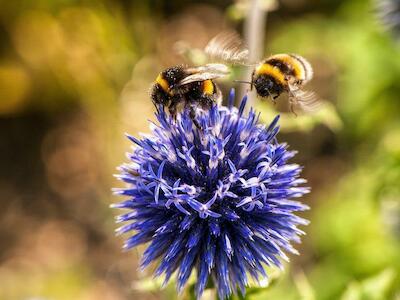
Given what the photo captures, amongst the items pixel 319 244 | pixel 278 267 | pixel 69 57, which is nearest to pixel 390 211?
pixel 319 244

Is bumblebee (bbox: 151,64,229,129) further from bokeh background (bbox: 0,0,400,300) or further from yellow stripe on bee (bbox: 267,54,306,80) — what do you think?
bokeh background (bbox: 0,0,400,300)

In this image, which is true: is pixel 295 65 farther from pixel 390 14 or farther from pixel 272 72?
pixel 390 14

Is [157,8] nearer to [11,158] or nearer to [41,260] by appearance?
[11,158]

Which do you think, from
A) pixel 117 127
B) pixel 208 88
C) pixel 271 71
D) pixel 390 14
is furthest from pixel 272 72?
pixel 117 127

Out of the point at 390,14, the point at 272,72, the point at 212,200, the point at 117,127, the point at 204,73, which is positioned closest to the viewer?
the point at 212,200

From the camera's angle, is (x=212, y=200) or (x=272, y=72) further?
(x=272, y=72)

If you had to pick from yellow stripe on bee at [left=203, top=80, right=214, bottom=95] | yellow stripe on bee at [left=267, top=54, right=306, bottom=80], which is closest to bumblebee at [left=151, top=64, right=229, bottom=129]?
yellow stripe on bee at [left=203, top=80, right=214, bottom=95]

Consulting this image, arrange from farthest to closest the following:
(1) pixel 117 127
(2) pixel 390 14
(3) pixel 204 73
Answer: (1) pixel 117 127 → (2) pixel 390 14 → (3) pixel 204 73

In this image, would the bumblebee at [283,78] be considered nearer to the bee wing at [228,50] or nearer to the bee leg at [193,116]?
the bee wing at [228,50]
